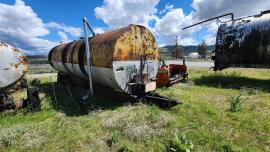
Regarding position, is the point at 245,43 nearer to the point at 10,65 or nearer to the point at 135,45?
the point at 135,45

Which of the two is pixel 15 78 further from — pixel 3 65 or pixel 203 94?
pixel 203 94

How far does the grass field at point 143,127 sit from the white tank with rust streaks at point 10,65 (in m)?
1.37

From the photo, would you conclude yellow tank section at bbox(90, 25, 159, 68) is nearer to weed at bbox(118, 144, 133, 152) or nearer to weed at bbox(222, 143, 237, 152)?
weed at bbox(118, 144, 133, 152)

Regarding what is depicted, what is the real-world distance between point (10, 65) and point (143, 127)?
6.22 m

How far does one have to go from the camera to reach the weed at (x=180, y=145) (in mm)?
6403

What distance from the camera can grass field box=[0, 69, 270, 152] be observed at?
7.00 metres

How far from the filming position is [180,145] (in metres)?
6.46

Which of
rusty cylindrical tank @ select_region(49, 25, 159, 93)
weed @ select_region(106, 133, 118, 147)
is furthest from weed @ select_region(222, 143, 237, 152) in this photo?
rusty cylindrical tank @ select_region(49, 25, 159, 93)

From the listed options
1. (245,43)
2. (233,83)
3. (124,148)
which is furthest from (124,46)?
(245,43)

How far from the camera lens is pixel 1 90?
34.9 feet

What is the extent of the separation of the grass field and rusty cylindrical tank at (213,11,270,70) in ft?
14.2

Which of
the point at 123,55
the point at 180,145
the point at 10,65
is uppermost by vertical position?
the point at 123,55

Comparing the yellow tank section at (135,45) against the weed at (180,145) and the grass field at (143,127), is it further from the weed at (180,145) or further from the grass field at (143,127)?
the weed at (180,145)

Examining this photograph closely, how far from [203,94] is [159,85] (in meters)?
2.96
